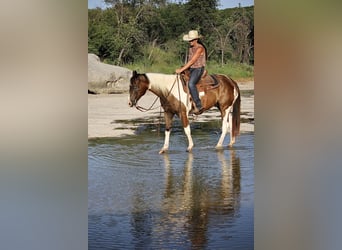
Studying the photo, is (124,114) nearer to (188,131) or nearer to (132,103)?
(132,103)

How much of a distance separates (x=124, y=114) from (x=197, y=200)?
63cm

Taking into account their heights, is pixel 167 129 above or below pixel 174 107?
below

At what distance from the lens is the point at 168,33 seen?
288 centimetres

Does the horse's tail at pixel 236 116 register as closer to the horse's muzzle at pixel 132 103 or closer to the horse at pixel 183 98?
the horse at pixel 183 98

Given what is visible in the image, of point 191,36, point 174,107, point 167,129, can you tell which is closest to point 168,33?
point 191,36

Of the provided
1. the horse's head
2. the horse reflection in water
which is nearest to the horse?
the horse's head

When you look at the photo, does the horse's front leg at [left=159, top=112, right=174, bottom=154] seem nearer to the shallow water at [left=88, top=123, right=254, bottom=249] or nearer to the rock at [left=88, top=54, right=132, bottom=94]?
the shallow water at [left=88, top=123, right=254, bottom=249]

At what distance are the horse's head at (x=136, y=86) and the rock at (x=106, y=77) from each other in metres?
0.03

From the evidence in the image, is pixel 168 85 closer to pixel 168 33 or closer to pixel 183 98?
pixel 183 98

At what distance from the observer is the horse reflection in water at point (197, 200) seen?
9.28 feet

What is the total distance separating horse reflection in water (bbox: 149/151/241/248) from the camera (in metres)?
2.83

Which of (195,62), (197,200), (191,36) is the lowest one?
(197,200)
